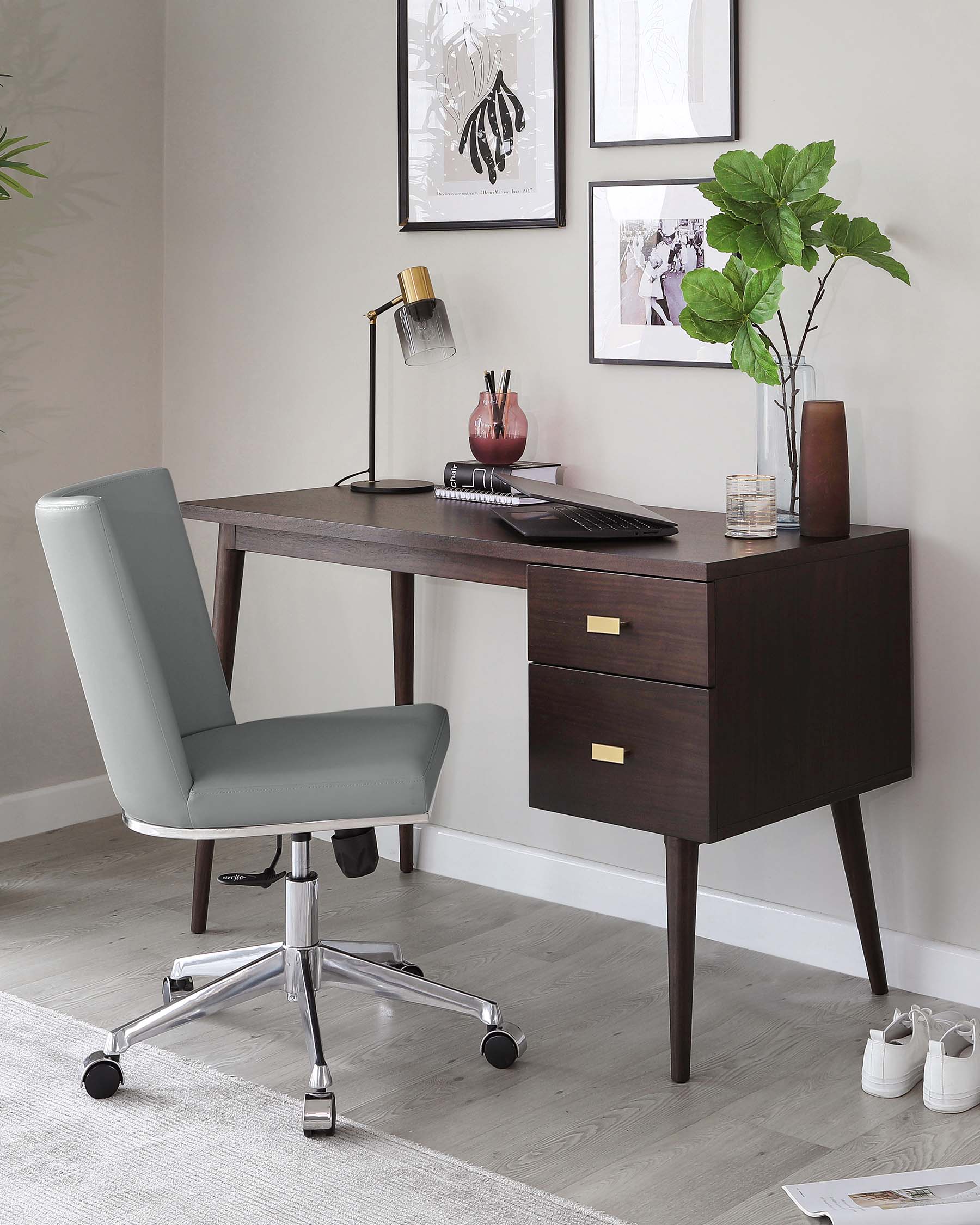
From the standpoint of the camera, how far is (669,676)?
2086mm

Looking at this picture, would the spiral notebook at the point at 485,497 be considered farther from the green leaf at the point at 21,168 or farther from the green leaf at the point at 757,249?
the green leaf at the point at 21,168

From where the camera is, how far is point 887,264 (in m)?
2.28

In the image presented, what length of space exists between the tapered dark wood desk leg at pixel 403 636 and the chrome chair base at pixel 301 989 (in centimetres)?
83

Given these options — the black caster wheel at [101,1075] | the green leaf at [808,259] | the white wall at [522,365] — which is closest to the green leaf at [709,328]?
the green leaf at [808,259]

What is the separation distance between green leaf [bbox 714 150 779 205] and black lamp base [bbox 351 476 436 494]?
0.91 m

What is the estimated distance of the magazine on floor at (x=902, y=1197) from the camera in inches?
70.6

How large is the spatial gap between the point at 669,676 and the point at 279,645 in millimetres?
1579

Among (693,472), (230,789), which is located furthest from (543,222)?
(230,789)

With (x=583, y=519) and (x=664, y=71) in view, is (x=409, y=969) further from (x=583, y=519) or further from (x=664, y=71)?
(x=664, y=71)

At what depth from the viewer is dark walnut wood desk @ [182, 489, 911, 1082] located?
2.08 metres

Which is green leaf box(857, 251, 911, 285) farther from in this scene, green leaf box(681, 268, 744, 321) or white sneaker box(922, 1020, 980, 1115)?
white sneaker box(922, 1020, 980, 1115)

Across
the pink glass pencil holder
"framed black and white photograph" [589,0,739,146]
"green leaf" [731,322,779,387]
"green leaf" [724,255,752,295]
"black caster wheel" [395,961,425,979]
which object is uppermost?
"framed black and white photograph" [589,0,739,146]

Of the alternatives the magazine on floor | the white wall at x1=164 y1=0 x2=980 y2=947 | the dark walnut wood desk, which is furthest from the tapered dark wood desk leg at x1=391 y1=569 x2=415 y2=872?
the magazine on floor

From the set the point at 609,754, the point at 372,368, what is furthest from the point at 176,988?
the point at 372,368
